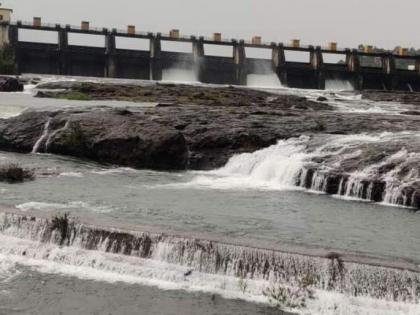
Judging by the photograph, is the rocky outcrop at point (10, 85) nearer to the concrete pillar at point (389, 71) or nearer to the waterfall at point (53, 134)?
the waterfall at point (53, 134)

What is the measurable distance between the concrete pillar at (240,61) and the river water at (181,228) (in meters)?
54.3

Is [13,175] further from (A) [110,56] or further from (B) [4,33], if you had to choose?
(B) [4,33]

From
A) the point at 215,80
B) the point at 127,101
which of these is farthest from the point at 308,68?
the point at 127,101

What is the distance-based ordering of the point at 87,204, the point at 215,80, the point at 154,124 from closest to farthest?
the point at 87,204, the point at 154,124, the point at 215,80

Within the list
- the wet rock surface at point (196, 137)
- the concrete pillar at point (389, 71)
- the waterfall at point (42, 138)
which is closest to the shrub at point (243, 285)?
the wet rock surface at point (196, 137)

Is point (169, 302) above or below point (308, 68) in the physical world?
below

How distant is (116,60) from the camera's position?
71.1m

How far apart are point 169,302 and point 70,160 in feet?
43.4

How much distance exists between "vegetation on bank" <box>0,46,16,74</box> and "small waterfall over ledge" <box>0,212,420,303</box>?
5688 cm

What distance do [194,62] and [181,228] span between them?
209 ft

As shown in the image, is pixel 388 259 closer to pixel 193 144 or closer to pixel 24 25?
pixel 193 144

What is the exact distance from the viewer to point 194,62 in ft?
245

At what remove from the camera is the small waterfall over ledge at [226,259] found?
952 cm

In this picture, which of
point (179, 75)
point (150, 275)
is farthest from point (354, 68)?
point (150, 275)
